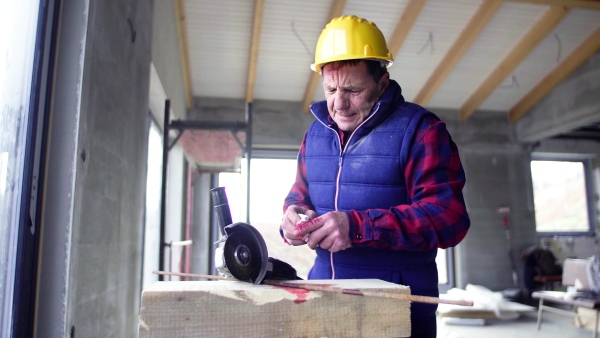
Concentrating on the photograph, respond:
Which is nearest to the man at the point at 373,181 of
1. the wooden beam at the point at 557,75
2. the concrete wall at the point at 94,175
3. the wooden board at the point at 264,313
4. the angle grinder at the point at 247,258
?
the angle grinder at the point at 247,258

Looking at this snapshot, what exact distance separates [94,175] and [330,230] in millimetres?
1291

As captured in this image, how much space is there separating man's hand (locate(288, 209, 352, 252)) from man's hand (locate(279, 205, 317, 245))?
0.08 meters

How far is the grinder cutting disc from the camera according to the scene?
87 centimetres

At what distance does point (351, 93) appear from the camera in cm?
127

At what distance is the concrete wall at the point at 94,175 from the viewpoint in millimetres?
1584

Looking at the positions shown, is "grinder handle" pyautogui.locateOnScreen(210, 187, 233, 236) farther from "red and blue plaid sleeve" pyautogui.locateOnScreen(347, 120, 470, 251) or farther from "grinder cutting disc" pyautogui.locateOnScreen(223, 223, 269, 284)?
"red and blue plaid sleeve" pyautogui.locateOnScreen(347, 120, 470, 251)

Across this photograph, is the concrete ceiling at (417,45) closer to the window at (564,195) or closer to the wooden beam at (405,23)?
the wooden beam at (405,23)

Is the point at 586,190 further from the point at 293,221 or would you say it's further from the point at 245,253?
the point at 245,253

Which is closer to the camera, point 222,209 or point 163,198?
point 222,209

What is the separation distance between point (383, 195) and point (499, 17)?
5.15m

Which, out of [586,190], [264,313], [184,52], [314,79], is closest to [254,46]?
[184,52]

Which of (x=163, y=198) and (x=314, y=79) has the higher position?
(x=314, y=79)

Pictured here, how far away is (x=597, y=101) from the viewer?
20.1 ft

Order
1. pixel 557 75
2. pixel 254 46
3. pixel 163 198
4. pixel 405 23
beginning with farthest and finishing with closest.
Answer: pixel 557 75, pixel 254 46, pixel 405 23, pixel 163 198
